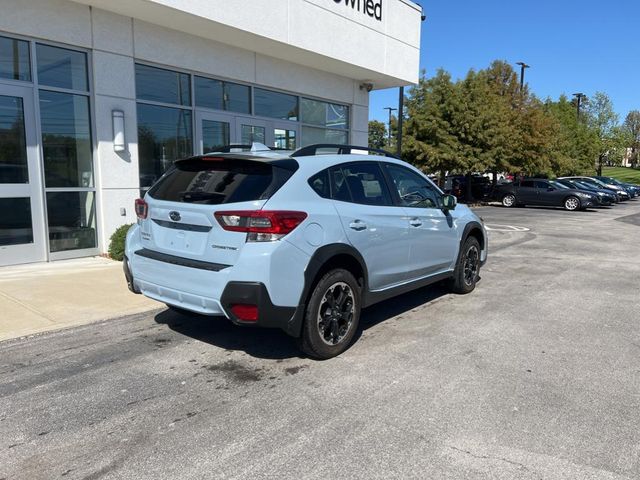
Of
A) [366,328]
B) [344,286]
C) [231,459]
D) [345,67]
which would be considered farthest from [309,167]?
[345,67]

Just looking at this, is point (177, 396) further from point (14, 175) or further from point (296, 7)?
point (296, 7)

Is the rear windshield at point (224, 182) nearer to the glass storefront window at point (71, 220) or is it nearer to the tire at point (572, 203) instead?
the glass storefront window at point (71, 220)

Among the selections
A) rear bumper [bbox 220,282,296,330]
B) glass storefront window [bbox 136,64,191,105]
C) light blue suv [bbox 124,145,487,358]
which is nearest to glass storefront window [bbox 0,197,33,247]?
glass storefront window [bbox 136,64,191,105]

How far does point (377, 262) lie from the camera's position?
4.75 meters

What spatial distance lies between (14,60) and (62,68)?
0.73 m

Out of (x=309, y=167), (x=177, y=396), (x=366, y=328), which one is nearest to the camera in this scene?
(x=177, y=396)

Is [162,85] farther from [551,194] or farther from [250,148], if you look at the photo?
[551,194]

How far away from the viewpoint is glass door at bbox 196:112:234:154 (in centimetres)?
1044

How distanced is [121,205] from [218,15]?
388 centimetres

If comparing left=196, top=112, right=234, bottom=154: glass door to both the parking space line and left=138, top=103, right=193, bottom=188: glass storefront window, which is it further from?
the parking space line

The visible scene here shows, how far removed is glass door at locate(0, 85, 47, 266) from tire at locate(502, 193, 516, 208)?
23304 mm

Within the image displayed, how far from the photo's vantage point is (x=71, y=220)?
875 cm

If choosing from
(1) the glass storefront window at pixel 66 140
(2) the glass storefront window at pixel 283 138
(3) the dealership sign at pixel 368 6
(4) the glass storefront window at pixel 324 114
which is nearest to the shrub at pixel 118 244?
(1) the glass storefront window at pixel 66 140

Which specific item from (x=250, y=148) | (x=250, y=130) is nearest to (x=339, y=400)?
(x=250, y=148)
